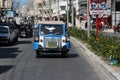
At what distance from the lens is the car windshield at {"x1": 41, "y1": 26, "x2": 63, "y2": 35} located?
2511 centimetres

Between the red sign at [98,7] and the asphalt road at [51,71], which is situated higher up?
the red sign at [98,7]

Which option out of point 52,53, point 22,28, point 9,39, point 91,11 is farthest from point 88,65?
point 22,28

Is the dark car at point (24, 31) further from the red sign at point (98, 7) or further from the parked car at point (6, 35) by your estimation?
the red sign at point (98, 7)

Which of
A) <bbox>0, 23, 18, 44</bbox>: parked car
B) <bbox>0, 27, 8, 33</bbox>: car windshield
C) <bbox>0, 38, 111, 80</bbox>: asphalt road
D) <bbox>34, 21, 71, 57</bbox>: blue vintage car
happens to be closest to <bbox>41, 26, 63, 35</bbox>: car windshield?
<bbox>34, 21, 71, 57</bbox>: blue vintage car

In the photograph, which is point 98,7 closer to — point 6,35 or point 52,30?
point 52,30

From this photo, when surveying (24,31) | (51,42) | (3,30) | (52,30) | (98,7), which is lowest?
(24,31)

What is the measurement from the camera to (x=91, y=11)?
30.5 m

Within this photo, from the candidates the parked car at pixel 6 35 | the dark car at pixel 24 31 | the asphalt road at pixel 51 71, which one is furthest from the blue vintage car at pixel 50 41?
the dark car at pixel 24 31

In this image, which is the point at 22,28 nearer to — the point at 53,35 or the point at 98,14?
the point at 98,14

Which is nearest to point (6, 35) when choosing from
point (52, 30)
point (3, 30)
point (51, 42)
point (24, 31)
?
point (3, 30)

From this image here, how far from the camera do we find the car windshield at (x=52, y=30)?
25.1m

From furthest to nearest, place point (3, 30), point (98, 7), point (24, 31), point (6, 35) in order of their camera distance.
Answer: point (24, 31) → point (3, 30) → point (6, 35) → point (98, 7)

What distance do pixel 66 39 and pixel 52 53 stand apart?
173 centimetres

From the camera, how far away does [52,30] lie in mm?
25219
